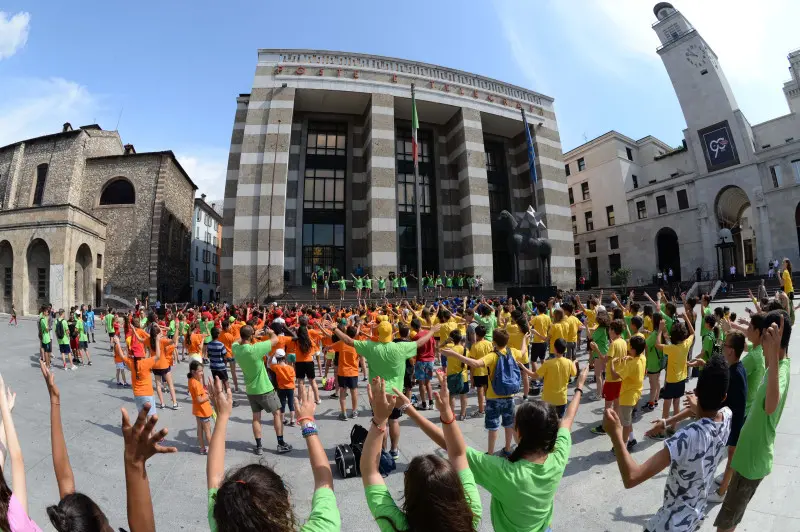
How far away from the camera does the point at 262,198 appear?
27562 mm

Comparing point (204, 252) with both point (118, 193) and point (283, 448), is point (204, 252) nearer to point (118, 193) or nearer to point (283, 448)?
point (118, 193)

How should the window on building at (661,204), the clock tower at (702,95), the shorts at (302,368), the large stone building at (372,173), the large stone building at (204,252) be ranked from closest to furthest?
1. the shorts at (302,368)
2. the large stone building at (372,173)
3. the clock tower at (702,95)
4. the window on building at (661,204)
5. the large stone building at (204,252)

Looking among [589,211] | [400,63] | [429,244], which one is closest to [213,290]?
[429,244]

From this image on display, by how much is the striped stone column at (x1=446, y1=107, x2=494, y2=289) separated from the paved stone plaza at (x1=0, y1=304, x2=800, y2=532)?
2237cm

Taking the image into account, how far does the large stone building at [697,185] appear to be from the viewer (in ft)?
101

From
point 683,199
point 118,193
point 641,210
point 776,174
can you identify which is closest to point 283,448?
point 118,193

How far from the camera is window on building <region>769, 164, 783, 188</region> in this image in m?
30.3

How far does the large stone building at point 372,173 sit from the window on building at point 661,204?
11.7m

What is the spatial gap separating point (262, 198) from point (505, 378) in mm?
25506

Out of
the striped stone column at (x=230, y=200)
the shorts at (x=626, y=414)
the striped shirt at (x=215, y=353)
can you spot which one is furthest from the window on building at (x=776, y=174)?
the striped stone column at (x=230, y=200)

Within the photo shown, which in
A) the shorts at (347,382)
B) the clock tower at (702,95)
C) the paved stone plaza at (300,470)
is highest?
the clock tower at (702,95)

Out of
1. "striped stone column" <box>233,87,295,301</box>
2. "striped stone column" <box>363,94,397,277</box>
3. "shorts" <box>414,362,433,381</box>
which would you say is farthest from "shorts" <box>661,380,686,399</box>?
"striped stone column" <box>233,87,295,301</box>

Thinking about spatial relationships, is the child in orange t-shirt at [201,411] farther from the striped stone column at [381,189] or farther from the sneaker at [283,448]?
the striped stone column at [381,189]

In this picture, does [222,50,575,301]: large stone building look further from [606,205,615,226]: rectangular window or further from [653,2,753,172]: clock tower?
[606,205,615,226]: rectangular window
